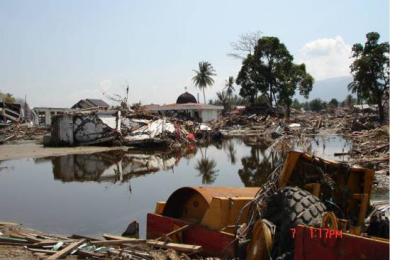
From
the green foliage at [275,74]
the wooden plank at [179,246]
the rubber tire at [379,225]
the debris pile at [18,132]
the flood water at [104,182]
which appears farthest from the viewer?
the green foliage at [275,74]

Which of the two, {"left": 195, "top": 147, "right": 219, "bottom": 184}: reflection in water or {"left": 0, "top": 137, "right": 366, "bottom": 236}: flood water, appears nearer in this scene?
{"left": 0, "top": 137, "right": 366, "bottom": 236}: flood water

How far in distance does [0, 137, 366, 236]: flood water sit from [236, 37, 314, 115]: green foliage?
2845cm

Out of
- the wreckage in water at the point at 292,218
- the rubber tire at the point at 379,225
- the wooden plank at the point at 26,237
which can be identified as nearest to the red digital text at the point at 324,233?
the wreckage in water at the point at 292,218

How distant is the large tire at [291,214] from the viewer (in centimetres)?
510

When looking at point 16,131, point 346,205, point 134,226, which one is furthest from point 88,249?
point 16,131

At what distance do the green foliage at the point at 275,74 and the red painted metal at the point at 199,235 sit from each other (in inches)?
1870

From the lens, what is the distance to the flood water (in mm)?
10211

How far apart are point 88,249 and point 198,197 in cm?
174

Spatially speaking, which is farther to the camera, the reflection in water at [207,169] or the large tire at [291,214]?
the reflection in water at [207,169]

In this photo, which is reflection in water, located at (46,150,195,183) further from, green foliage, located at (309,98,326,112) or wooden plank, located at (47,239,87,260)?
green foliage, located at (309,98,326,112)

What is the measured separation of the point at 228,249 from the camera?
5.86 meters

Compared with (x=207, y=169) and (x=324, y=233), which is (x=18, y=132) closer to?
(x=207, y=169)

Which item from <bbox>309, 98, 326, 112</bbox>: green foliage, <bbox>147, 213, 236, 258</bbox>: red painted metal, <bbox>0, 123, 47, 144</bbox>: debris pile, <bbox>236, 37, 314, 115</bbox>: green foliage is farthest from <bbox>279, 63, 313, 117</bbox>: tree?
<bbox>147, 213, 236, 258</bbox>: red painted metal

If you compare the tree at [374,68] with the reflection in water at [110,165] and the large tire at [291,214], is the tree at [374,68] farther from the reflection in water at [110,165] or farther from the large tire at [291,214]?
the large tire at [291,214]
